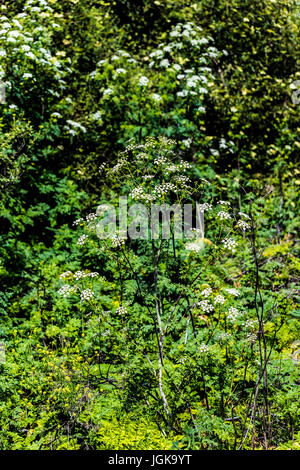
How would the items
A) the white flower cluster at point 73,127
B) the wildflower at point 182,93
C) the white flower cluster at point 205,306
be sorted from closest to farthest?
the white flower cluster at point 205,306, the white flower cluster at point 73,127, the wildflower at point 182,93

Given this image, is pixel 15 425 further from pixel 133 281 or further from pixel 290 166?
pixel 290 166

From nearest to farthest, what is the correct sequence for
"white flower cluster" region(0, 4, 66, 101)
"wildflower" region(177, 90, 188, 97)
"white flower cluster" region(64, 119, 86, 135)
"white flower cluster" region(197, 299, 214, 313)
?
1. "white flower cluster" region(197, 299, 214, 313)
2. "white flower cluster" region(0, 4, 66, 101)
3. "white flower cluster" region(64, 119, 86, 135)
4. "wildflower" region(177, 90, 188, 97)

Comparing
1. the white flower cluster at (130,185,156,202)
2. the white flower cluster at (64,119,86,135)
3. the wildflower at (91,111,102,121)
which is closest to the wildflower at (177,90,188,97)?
the wildflower at (91,111,102,121)

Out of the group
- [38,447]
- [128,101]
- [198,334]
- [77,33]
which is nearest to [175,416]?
[198,334]

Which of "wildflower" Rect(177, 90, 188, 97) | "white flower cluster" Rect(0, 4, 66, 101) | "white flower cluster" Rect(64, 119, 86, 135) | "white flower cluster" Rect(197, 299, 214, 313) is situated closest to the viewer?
"white flower cluster" Rect(197, 299, 214, 313)

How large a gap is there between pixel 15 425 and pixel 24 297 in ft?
4.78

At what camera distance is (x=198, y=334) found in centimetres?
308

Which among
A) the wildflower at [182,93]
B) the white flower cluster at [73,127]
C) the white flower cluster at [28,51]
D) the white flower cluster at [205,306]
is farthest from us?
the wildflower at [182,93]

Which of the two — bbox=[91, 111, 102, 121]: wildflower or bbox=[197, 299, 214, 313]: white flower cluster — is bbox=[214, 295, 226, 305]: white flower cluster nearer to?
bbox=[197, 299, 214, 313]: white flower cluster

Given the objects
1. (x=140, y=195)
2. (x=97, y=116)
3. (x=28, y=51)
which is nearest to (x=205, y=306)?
(x=140, y=195)

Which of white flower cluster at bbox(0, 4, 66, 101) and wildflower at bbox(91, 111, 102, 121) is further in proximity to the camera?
wildflower at bbox(91, 111, 102, 121)

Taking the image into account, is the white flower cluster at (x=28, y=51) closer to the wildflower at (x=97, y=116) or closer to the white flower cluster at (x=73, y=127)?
the white flower cluster at (x=73, y=127)

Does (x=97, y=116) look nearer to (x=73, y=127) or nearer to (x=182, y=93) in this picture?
(x=73, y=127)

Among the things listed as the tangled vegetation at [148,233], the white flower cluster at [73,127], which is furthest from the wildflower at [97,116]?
the white flower cluster at [73,127]
